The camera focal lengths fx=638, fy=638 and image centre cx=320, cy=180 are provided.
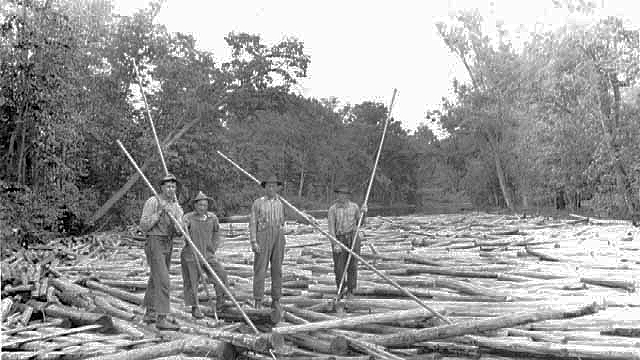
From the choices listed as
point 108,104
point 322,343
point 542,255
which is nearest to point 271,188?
point 322,343

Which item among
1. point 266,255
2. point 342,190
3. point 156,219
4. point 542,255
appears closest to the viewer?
point 156,219

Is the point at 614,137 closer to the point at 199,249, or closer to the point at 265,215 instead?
the point at 265,215

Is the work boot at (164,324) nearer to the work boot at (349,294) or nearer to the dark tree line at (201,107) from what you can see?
the work boot at (349,294)

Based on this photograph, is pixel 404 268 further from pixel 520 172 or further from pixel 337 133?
pixel 337 133

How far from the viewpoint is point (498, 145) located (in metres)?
39.4

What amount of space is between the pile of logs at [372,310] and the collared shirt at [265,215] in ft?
3.59

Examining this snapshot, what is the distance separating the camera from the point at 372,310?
817cm

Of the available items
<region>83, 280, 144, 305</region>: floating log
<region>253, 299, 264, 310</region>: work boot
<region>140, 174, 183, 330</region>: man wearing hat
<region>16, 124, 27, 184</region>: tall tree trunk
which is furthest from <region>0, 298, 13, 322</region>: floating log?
<region>16, 124, 27, 184</region>: tall tree trunk

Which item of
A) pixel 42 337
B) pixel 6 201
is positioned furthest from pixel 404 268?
pixel 6 201

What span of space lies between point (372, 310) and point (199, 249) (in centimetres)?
242

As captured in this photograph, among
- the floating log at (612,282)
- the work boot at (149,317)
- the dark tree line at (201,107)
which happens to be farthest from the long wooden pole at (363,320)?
the dark tree line at (201,107)

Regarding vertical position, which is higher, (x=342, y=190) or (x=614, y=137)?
(x=614, y=137)

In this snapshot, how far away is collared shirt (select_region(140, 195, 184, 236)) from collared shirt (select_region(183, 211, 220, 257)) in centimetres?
70

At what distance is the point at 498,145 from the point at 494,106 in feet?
9.67
